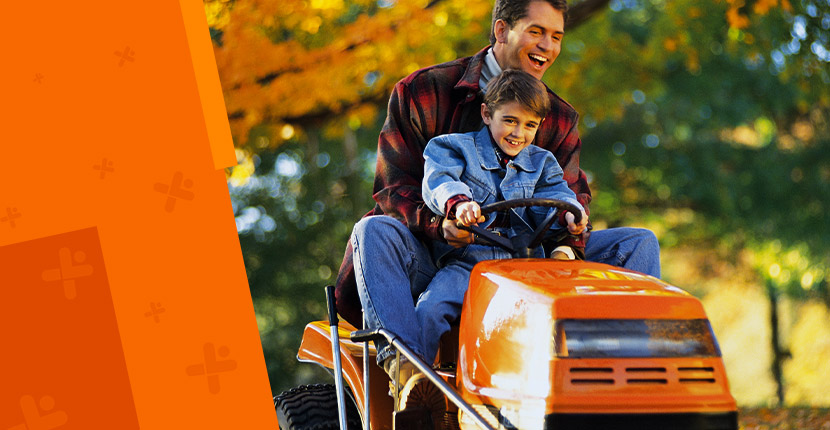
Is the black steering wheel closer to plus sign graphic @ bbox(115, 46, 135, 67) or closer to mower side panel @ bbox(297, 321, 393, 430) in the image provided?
mower side panel @ bbox(297, 321, 393, 430)

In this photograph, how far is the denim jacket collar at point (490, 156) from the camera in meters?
3.40

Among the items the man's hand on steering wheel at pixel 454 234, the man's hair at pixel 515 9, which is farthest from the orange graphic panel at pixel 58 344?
the man's hair at pixel 515 9

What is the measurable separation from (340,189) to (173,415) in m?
7.99

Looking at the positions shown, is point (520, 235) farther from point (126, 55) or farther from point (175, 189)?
point (126, 55)

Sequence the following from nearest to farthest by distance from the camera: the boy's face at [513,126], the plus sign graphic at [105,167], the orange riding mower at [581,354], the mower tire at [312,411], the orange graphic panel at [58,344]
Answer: the orange riding mower at [581,354] < the boy's face at [513,126] < the mower tire at [312,411] < the orange graphic panel at [58,344] < the plus sign graphic at [105,167]

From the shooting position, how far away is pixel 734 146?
1356 centimetres

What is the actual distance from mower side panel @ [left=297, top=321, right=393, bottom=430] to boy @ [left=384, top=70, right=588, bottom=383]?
309 mm

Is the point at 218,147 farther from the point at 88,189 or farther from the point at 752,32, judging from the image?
the point at 752,32

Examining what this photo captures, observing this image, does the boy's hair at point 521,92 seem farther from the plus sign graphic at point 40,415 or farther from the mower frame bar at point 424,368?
the plus sign graphic at point 40,415

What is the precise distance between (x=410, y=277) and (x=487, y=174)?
0.45 m

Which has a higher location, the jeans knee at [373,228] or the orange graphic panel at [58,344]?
the jeans knee at [373,228]

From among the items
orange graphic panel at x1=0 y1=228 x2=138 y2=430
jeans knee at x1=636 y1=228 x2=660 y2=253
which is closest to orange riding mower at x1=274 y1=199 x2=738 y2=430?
jeans knee at x1=636 y1=228 x2=660 y2=253

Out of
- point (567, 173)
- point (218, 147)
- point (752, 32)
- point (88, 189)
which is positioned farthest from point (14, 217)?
point (752, 32)

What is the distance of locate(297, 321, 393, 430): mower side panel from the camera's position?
12.0ft
